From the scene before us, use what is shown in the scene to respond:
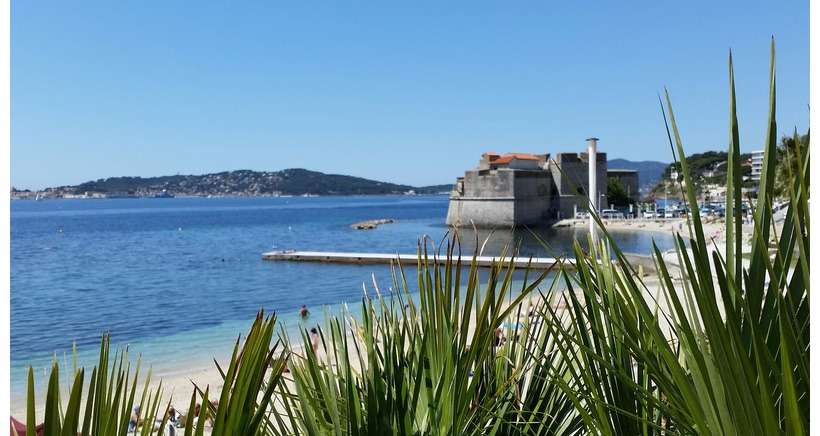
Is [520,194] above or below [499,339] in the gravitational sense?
above

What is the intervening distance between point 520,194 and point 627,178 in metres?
16.4

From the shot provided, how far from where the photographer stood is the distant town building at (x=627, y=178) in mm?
59812

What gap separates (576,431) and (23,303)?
24839mm

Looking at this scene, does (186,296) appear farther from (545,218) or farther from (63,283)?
(545,218)

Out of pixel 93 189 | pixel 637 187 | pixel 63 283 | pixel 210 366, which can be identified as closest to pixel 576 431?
pixel 210 366

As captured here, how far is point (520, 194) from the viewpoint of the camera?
1911 inches

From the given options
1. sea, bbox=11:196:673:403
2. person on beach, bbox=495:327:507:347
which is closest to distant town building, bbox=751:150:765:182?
sea, bbox=11:196:673:403

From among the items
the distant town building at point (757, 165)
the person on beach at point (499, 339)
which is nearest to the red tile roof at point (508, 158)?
the distant town building at point (757, 165)

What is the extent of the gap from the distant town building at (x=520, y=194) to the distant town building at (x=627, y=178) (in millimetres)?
7678

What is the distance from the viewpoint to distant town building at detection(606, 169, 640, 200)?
59812mm

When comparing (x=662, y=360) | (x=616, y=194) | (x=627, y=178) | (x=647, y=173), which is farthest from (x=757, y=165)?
(x=647, y=173)

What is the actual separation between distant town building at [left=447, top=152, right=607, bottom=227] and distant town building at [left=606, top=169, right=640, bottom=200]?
7.68 m

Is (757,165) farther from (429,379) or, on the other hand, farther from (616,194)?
(616,194)

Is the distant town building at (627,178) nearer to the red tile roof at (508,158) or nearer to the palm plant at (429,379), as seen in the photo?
the red tile roof at (508,158)
